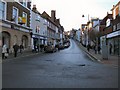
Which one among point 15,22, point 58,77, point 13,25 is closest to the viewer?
point 58,77

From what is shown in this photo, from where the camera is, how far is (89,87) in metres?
9.24

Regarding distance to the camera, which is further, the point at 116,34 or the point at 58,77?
the point at 116,34

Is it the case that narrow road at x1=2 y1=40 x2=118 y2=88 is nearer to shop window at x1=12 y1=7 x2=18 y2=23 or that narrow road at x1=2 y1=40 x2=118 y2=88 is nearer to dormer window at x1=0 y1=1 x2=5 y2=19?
dormer window at x1=0 y1=1 x2=5 y2=19

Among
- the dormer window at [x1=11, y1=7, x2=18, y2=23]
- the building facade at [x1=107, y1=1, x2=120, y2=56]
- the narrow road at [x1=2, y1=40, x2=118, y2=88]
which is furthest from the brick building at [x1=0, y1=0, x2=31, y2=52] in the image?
the narrow road at [x1=2, y1=40, x2=118, y2=88]

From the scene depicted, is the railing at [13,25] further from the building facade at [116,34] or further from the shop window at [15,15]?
the building facade at [116,34]

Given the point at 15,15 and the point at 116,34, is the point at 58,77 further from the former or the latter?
the point at 15,15

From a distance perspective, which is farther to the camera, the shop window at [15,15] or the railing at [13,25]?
the shop window at [15,15]

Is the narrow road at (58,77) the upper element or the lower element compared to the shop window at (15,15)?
lower

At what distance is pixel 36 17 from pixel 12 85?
43052 mm

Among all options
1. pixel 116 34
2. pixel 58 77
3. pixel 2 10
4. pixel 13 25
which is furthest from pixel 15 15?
pixel 58 77

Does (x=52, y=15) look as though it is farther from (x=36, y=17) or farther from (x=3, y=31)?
(x=3, y=31)

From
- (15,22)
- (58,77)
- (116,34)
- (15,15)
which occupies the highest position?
(15,15)

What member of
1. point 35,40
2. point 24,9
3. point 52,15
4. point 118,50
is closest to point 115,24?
point 118,50

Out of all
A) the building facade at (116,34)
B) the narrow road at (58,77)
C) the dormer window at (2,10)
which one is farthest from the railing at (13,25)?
the narrow road at (58,77)
